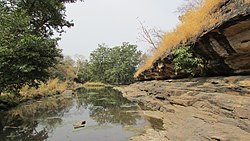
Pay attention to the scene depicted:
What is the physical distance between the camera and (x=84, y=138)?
9859 mm

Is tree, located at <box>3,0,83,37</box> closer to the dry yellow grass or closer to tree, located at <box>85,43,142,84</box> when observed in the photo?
the dry yellow grass

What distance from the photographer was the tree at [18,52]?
13.1 meters

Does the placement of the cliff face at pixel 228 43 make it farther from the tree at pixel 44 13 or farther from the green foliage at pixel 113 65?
the green foliage at pixel 113 65

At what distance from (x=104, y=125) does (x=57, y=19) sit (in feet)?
36.8

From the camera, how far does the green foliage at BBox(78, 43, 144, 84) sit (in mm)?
62416

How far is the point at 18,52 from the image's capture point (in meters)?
13.4

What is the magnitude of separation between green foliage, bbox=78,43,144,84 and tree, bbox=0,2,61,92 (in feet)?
153

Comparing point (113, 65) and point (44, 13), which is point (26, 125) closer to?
point (44, 13)

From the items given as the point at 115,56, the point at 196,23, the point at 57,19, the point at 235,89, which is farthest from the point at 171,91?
the point at 115,56

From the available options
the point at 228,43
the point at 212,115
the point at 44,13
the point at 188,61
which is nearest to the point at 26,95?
the point at 44,13

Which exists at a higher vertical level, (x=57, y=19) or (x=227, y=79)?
(x=57, y=19)

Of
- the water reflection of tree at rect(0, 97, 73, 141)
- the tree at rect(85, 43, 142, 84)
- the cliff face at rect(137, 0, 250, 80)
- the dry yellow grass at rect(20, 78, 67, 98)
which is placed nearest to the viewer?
the cliff face at rect(137, 0, 250, 80)

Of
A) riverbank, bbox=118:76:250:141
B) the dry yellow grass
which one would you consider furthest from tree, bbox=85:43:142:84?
riverbank, bbox=118:76:250:141

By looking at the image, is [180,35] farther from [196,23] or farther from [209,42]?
[209,42]
